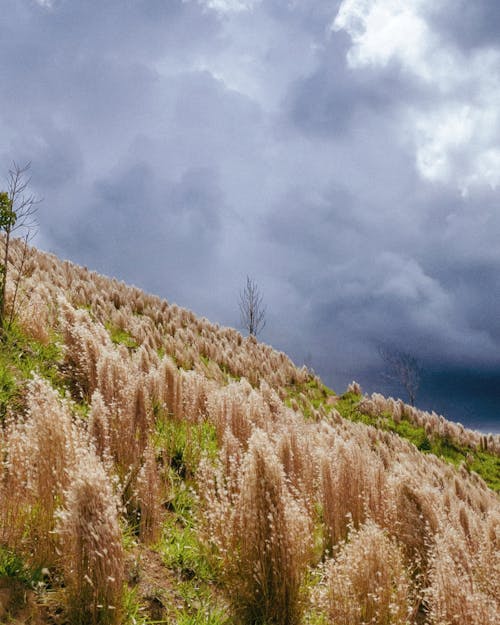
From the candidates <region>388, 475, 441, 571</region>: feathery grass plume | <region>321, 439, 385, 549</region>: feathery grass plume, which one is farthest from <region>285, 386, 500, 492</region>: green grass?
<region>388, 475, 441, 571</region>: feathery grass plume

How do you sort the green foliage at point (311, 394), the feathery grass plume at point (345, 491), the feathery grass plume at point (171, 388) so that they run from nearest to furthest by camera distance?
the feathery grass plume at point (345, 491) < the feathery grass plume at point (171, 388) < the green foliage at point (311, 394)

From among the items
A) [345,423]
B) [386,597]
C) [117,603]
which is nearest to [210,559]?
[117,603]

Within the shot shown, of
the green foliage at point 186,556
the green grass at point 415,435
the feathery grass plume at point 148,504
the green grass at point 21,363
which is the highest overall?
the green grass at point 415,435

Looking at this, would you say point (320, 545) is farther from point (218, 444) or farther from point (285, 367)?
point (285, 367)

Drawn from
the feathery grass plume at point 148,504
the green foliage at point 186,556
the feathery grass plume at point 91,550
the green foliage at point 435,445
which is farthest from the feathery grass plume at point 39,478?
the green foliage at point 435,445

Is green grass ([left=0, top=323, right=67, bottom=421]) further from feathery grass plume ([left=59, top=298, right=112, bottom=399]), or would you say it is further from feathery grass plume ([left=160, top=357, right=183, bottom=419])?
feathery grass plume ([left=160, top=357, right=183, bottom=419])

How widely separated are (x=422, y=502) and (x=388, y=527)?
504 mm

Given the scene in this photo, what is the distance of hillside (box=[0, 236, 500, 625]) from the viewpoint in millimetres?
2627

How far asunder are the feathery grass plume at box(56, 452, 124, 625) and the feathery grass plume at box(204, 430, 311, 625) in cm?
87

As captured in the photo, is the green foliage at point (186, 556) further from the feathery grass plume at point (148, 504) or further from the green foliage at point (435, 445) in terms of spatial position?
the green foliage at point (435, 445)

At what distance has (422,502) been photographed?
4117mm

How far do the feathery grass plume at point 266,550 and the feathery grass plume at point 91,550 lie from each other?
34.3 inches

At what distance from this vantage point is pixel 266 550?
9.80ft

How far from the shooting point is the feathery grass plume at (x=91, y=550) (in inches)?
94.3
